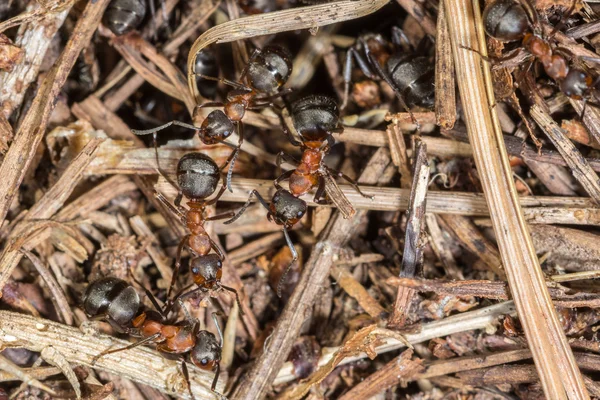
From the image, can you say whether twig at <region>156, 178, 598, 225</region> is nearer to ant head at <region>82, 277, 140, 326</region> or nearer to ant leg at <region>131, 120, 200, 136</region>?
ant leg at <region>131, 120, 200, 136</region>

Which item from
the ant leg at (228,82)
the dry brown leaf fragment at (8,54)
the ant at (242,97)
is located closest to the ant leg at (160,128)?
the ant at (242,97)

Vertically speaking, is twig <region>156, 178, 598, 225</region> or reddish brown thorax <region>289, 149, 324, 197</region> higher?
twig <region>156, 178, 598, 225</region>

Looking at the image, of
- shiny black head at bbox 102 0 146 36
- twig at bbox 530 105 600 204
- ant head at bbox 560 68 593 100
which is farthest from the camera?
shiny black head at bbox 102 0 146 36

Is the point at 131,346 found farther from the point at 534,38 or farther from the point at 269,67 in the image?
the point at 534,38

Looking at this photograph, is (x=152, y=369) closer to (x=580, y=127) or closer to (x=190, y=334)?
(x=190, y=334)

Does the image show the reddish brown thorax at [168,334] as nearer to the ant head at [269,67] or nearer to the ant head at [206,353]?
the ant head at [206,353]

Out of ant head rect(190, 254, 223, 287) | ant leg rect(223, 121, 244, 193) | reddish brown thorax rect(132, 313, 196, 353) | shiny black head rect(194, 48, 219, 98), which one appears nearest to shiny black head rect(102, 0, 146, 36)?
shiny black head rect(194, 48, 219, 98)
